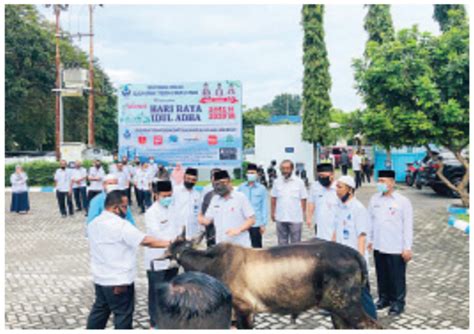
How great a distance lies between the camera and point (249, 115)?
4606 centimetres

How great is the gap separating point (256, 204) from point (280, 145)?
18409 millimetres

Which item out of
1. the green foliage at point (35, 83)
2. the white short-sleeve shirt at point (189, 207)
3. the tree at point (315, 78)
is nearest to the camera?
the white short-sleeve shirt at point (189, 207)

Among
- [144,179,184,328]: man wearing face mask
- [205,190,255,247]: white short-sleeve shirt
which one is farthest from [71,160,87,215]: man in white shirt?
A: [144,179,184,328]: man wearing face mask

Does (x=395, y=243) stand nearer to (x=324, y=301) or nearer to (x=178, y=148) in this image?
(x=324, y=301)

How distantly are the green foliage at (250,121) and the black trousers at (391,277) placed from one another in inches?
1546

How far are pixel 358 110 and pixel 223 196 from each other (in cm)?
841

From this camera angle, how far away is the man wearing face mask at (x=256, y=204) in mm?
7727

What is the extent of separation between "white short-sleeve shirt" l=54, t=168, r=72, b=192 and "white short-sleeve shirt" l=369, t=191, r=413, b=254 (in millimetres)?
10745

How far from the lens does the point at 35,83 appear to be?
33.5 meters

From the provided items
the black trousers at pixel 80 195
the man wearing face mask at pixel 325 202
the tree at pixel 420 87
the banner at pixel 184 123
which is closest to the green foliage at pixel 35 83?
the banner at pixel 184 123

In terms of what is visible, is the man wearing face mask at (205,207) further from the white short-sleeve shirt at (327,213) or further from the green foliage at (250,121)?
the green foliage at (250,121)

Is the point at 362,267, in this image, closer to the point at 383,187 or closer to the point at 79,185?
the point at 383,187

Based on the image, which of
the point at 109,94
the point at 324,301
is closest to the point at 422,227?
the point at 324,301

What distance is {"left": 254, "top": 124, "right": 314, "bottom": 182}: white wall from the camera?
84.7 feet
